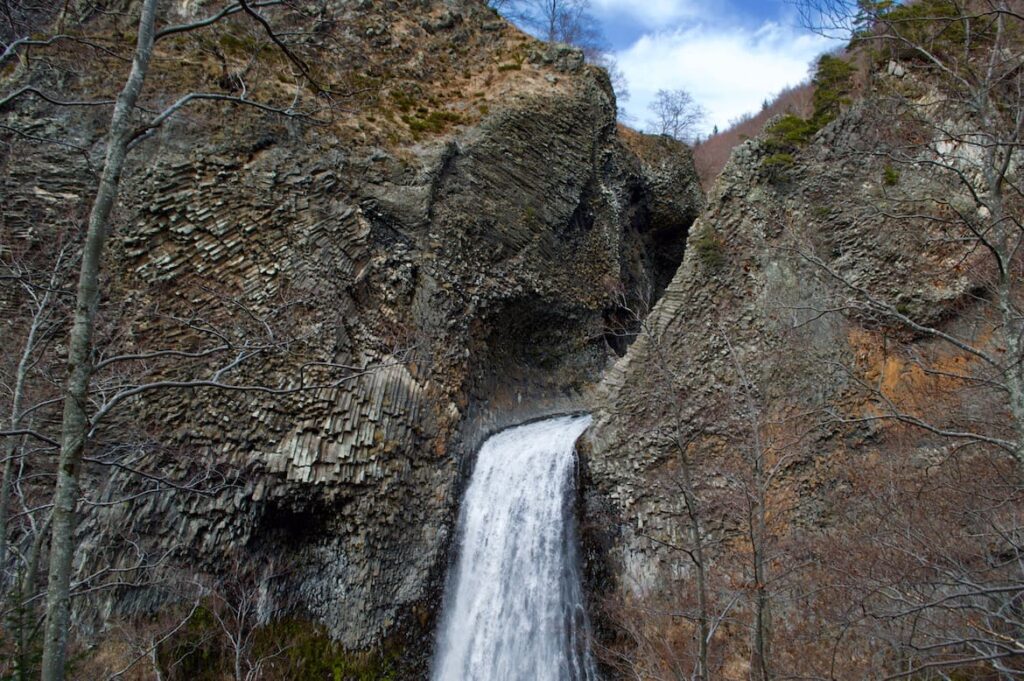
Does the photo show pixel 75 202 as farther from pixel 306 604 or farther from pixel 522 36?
pixel 522 36

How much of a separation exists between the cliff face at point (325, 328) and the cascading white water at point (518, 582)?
714mm

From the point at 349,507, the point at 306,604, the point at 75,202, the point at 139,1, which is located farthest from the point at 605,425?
the point at 139,1

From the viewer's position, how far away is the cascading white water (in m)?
12.2

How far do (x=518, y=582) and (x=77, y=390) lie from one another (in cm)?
1114

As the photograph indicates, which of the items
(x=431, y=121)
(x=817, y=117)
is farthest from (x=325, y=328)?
(x=817, y=117)

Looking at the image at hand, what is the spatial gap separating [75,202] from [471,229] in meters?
9.75

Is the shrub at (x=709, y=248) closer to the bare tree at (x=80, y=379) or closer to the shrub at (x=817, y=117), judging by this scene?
the shrub at (x=817, y=117)

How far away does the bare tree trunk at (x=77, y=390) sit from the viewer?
3.37m

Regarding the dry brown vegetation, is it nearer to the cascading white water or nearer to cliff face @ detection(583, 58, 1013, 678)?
cliff face @ detection(583, 58, 1013, 678)

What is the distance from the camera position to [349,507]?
1278 cm

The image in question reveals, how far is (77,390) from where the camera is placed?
11.9 ft

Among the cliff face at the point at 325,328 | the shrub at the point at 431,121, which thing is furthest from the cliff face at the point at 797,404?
the shrub at the point at 431,121

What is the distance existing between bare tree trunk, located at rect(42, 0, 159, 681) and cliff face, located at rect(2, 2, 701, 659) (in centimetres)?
451

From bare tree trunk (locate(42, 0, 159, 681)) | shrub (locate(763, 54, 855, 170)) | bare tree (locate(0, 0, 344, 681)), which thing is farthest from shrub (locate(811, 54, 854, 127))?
bare tree trunk (locate(42, 0, 159, 681))
